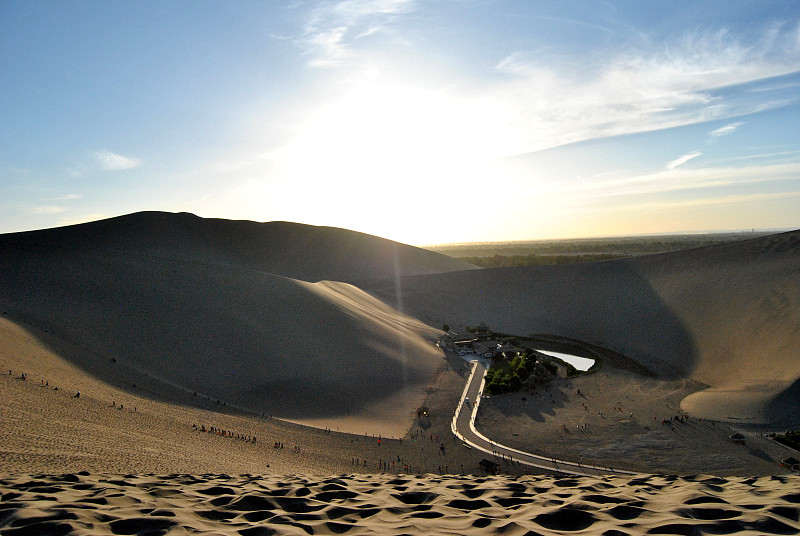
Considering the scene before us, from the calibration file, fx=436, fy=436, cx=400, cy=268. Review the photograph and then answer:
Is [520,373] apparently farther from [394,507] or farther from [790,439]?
[394,507]

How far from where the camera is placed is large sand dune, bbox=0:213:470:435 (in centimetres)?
2322

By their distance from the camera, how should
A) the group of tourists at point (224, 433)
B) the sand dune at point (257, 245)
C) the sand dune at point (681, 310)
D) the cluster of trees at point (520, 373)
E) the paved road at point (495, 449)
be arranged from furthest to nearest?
Result: the sand dune at point (257, 245), the cluster of trees at point (520, 373), the sand dune at point (681, 310), the group of tourists at point (224, 433), the paved road at point (495, 449)

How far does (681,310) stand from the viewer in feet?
136

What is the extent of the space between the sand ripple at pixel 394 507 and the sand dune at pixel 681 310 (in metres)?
20.9

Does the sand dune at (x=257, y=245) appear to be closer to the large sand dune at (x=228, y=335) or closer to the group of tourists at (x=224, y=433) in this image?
the large sand dune at (x=228, y=335)

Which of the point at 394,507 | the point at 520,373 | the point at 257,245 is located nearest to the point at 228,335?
the point at 520,373

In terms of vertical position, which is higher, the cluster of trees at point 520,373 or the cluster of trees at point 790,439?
the cluster of trees at point 520,373

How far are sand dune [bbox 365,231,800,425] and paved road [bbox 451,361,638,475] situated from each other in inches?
423

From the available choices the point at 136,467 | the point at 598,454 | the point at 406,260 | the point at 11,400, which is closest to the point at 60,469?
the point at 136,467

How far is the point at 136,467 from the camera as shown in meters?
11.2

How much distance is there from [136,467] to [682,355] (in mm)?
37465

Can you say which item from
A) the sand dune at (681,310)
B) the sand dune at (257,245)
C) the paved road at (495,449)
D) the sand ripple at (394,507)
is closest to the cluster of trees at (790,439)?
the sand dune at (681,310)

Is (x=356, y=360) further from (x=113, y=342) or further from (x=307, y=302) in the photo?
(x=113, y=342)

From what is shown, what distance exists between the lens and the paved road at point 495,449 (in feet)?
56.0
